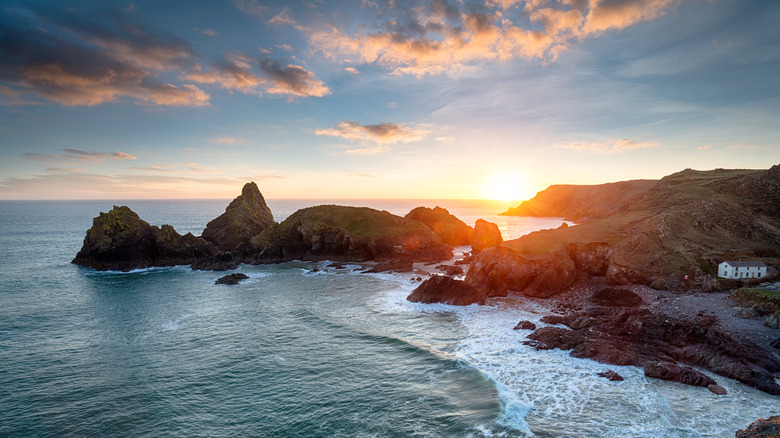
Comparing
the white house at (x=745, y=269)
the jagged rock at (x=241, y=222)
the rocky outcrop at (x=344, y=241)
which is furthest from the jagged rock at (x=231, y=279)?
the white house at (x=745, y=269)

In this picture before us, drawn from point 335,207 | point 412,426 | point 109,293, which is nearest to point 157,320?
point 109,293

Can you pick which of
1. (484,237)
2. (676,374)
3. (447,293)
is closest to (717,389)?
(676,374)

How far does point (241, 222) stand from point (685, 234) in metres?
93.7

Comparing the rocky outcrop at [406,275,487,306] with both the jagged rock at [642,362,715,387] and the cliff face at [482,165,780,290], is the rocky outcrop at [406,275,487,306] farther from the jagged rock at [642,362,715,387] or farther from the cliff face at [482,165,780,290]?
the jagged rock at [642,362,715,387]

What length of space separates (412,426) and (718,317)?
114 ft

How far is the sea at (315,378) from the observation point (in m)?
22.0

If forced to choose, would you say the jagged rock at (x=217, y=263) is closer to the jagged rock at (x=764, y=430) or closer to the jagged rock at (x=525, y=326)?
the jagged rock at (x=525, y=326)

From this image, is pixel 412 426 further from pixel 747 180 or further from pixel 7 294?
→ pixel 747 180

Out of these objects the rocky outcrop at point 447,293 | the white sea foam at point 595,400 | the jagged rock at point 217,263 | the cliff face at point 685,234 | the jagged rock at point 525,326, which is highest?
the cliff face at point 685,234

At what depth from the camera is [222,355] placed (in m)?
32.7

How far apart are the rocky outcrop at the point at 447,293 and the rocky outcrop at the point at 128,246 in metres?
54.2

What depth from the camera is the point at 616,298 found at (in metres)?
43.2

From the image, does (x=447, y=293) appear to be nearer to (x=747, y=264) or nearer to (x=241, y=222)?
(x=747, y=264)

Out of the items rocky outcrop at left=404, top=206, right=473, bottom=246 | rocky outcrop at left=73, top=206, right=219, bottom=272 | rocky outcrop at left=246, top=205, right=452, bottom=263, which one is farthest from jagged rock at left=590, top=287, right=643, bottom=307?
rocky outcrop at left=73, top=206, right=219, bottom=272
